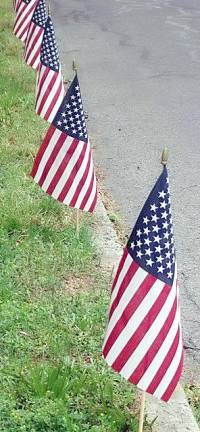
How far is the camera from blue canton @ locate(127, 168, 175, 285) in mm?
3383

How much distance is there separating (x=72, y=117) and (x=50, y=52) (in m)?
2.01

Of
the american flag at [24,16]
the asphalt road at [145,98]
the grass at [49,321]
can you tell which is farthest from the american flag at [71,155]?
the american flag at [24,16]

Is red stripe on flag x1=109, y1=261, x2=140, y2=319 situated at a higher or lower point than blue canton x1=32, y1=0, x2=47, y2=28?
higher

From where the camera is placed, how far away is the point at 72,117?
17.5 ft

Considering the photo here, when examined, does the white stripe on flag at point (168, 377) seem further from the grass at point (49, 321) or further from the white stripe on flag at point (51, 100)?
the white stripe on flag at point (51, 100)

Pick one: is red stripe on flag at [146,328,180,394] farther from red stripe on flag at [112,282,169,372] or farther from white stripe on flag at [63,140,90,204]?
white stripe on flag at [63,140,90,204]

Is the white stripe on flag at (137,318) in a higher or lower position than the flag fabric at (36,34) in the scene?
higher

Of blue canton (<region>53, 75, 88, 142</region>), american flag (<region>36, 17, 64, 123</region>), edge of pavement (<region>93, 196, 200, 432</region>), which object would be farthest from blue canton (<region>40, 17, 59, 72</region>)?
edge of pavement (<region>93, 196, 200, 432</region>)

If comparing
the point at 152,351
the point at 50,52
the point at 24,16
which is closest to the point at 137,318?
the point at 152,351

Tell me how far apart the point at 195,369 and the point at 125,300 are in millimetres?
1225

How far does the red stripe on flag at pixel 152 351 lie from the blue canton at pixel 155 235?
0.17 meters

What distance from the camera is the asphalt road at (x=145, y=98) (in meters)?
6.36

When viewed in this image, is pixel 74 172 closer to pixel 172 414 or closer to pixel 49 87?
pixel 49 87

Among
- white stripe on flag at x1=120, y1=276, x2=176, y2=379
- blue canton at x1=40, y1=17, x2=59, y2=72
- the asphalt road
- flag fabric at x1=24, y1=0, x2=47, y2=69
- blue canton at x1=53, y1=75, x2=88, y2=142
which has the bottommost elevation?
the asphalt road
